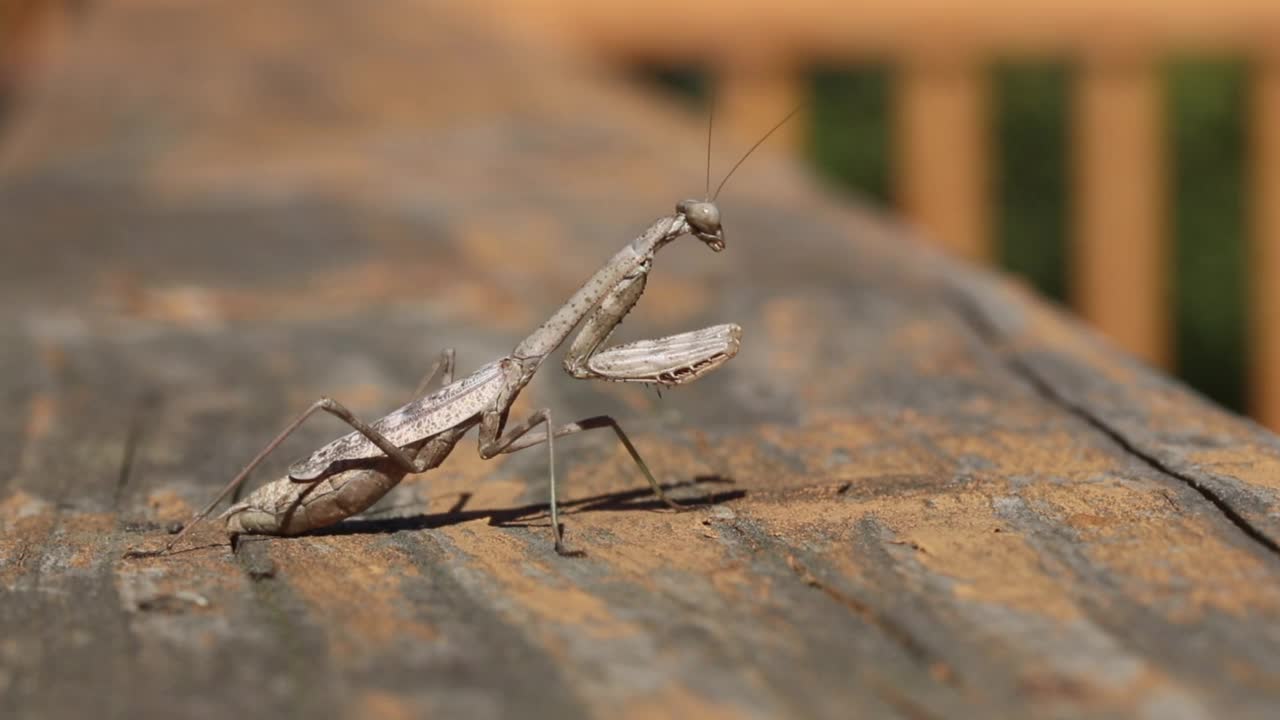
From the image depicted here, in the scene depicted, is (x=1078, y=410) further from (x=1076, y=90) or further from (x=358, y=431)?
(x=1076, y=90)

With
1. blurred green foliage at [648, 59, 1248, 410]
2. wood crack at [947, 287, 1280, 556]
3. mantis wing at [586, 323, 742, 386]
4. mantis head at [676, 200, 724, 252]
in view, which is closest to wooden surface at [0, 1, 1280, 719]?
wood crack at [947, 287, 1280, 556]

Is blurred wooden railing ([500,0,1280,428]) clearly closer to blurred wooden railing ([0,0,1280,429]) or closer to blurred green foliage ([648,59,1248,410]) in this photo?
blurred wooden railing ([0,0,1280,429])

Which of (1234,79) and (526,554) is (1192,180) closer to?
(1234,79)

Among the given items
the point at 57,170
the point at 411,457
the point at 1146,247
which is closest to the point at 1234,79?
the point at 1146,247

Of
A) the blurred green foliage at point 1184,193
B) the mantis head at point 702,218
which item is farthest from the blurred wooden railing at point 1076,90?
the mantis head at point 702,218

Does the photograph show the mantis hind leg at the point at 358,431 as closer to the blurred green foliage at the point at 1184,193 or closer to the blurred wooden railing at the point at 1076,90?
the blurred wooden railing at the point at 1076,90

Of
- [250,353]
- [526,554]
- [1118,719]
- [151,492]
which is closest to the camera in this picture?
[1118,719]
